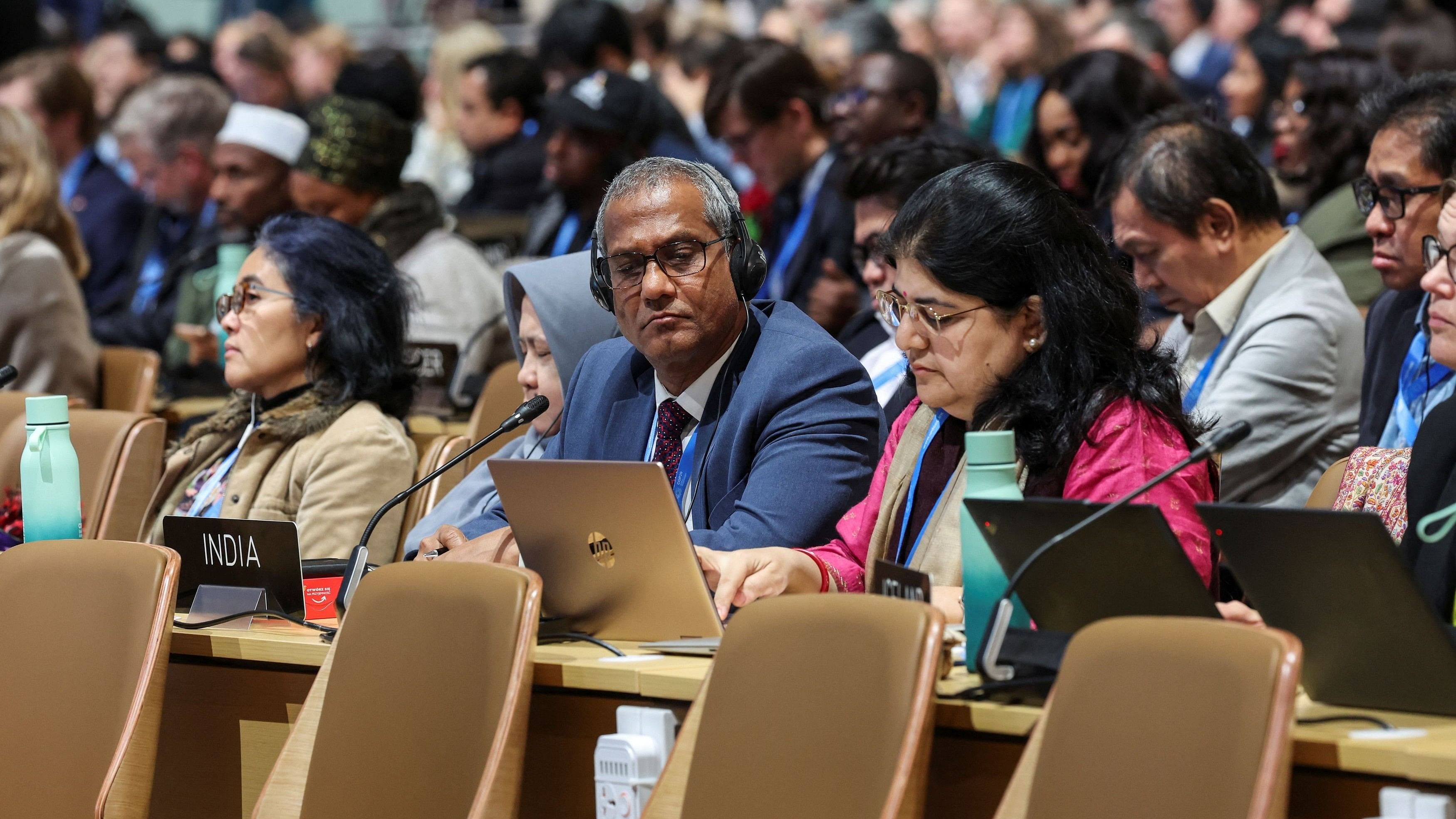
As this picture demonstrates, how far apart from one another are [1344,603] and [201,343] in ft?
12.9

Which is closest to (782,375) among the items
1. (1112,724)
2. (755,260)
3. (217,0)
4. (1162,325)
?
(755,260)

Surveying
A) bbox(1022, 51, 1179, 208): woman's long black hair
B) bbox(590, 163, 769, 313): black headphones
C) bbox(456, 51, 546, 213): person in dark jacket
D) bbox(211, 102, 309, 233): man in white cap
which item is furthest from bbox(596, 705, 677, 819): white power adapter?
bbox(456, 51, 546, 213): person in dark jacket

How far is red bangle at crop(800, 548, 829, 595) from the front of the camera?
7.76 feet

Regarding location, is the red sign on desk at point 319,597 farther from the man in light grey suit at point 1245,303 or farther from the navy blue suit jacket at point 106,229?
the navy blue suit jacket at point 106,229

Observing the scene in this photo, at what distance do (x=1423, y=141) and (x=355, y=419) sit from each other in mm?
2010

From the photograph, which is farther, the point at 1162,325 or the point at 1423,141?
the point at 1162,325

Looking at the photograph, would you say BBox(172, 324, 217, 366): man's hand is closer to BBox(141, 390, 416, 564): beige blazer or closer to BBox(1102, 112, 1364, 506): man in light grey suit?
BBox(141, 390, 416, 564): beige blazer

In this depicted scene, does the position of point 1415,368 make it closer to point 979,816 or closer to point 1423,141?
point 1423,141

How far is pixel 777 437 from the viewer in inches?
103

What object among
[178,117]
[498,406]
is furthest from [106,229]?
[498,406]

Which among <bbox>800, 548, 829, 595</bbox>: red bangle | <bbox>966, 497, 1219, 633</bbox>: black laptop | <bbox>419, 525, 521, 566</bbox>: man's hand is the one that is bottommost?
<bbox>419, 525, 521, 566</bbox>: man's hand

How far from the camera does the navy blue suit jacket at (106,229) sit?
251 inches

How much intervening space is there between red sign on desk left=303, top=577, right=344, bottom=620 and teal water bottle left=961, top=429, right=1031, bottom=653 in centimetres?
101

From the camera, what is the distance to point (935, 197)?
2324 mm
